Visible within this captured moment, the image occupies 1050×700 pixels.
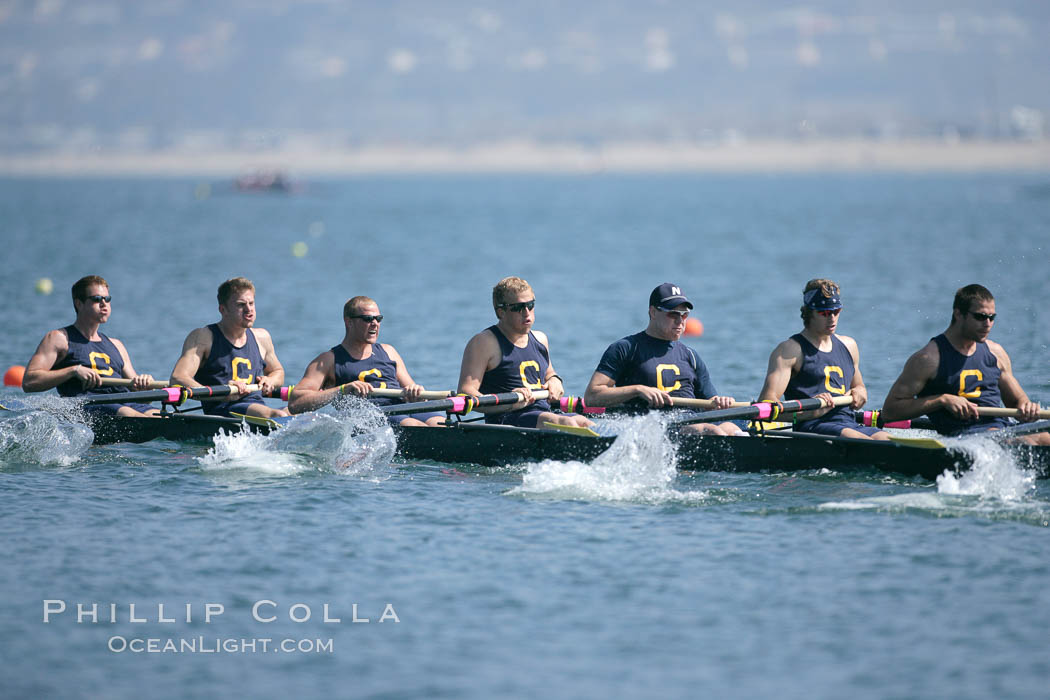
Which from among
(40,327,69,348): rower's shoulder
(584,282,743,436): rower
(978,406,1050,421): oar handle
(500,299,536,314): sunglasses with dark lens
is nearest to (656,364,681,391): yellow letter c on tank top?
(584,282,743,436): rower

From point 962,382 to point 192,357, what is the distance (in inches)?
277

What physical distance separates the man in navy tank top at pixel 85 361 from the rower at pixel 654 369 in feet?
14.7

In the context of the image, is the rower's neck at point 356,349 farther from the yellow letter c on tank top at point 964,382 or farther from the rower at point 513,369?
the yellow letter c on tank top at point 964,382

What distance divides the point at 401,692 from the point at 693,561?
277cm

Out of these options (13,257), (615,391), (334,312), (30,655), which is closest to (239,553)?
(30,655)

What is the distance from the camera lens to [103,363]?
44.3 ft

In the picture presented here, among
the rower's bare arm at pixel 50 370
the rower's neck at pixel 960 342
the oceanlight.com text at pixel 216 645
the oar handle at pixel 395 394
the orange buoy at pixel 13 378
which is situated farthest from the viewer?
the orange buoy at pixel 13 378

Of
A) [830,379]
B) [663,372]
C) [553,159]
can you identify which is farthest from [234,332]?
[553,159]

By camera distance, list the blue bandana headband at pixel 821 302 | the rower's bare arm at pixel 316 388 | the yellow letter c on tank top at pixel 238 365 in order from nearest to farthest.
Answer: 1. the blue bandana headband at pixel 821 302
2. the rower's bare arm at pixel 316 388
3. the yellow letter c on tank top at pixel 238 365

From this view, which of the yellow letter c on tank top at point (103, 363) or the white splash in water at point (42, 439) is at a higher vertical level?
the yellow letter c on tank top at point (103, 363)

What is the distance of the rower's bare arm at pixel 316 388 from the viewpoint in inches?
480

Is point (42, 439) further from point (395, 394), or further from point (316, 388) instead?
point (395, 394)

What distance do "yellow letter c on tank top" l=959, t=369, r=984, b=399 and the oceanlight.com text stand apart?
220 inches

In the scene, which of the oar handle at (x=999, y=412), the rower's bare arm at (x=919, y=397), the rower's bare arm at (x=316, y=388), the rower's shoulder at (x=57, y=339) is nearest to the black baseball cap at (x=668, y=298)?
the rower's bare arm at (x=919, y=397)
